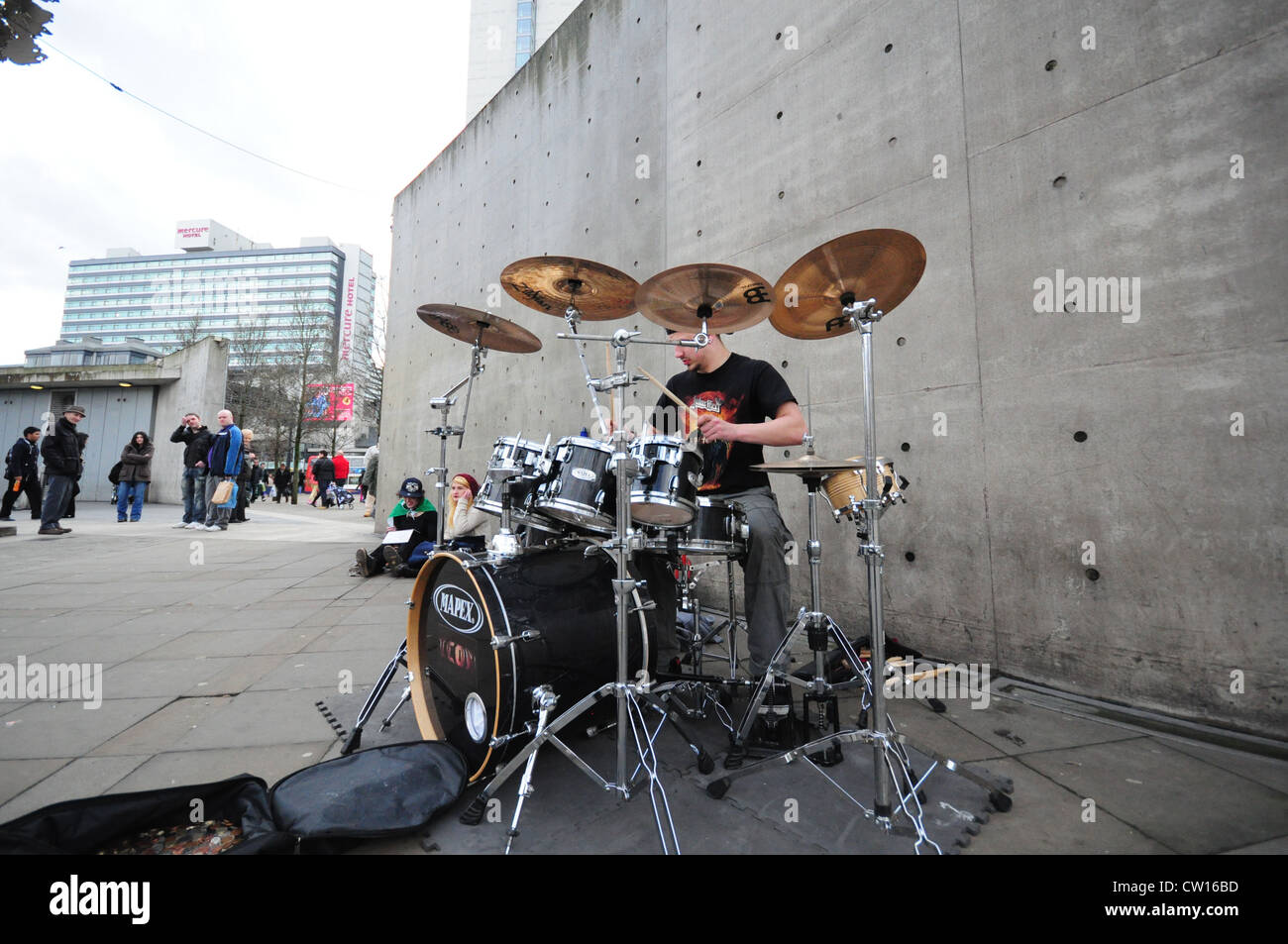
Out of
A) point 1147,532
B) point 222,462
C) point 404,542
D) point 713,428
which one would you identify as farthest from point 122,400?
point 1147,532

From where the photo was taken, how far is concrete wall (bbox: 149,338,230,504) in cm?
1412

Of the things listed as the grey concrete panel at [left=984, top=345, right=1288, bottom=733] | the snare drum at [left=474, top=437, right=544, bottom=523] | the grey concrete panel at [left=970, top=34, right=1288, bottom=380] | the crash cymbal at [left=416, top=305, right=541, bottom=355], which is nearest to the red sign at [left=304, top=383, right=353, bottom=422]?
the crash cymbal at [left=416, top=305, right=541, bottom=355]

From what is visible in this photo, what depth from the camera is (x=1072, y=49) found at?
10.2 ft

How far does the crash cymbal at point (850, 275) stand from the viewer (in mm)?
1996

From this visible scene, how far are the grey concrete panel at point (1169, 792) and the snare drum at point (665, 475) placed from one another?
1.75 m

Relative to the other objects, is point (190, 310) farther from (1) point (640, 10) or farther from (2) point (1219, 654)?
(2) point (1219, 654)

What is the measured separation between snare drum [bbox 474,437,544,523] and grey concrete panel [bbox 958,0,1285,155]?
3364 millimetres

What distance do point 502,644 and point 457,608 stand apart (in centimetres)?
39

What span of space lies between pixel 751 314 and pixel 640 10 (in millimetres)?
5580

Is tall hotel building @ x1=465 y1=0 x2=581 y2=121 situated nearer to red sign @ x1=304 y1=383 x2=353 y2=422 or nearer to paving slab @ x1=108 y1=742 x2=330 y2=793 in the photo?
red sign @ x1=304 y1=383 x2=353 y2=422

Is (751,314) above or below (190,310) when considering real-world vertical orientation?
below

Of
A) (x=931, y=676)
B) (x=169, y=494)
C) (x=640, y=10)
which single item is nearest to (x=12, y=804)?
(x=931, y=676)
